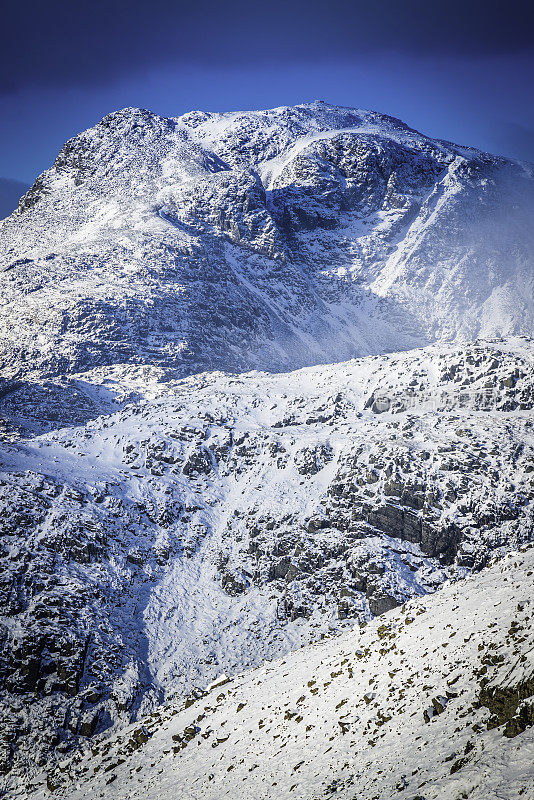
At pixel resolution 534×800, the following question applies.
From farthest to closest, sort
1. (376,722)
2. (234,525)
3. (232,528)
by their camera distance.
→ (234,525) < (232,528) < (376,722)

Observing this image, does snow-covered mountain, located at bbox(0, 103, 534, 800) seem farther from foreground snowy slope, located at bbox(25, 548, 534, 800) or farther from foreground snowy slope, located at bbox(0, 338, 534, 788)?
foreground snowy slope, located at bbox(25, 548, 534, 800)

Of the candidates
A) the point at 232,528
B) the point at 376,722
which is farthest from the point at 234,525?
the point at 376,722

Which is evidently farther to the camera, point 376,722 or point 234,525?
point 234,525

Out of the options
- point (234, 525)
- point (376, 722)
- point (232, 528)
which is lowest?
point (232, 528)

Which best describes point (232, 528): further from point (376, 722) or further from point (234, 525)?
point (376, 722)

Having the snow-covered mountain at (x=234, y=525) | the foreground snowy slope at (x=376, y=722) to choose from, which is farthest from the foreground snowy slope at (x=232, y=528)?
the foreground snowy slope at (x=376, y=722)

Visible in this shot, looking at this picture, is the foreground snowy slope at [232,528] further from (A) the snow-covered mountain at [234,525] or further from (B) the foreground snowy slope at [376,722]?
(B) the foreground snowy slope at [376,722]

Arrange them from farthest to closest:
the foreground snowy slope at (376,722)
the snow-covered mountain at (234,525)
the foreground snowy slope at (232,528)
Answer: the foreground snowy slope at (232,528)
the snow-covered mountain at (234,525)
the foreground snowy slope at (376,722)

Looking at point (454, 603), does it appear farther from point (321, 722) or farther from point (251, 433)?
point (251, 433)

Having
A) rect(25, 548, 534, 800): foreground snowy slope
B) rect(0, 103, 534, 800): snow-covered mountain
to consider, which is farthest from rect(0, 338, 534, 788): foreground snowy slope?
rect(25, 548, 534, 800): foreground snowy slope
